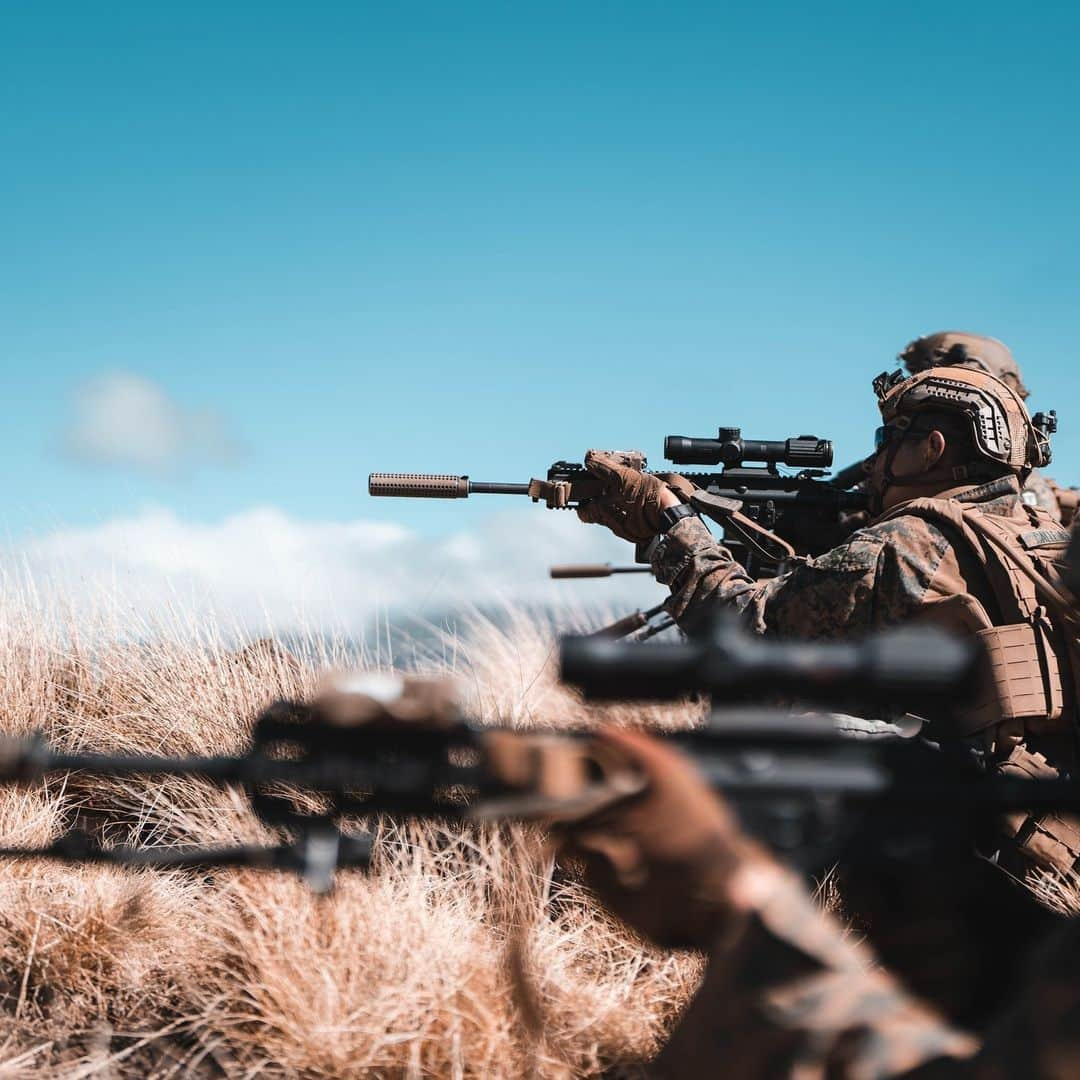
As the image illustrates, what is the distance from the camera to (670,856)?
1543mm

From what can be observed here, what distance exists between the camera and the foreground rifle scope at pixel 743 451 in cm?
611

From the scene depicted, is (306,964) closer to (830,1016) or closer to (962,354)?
(830,1016)

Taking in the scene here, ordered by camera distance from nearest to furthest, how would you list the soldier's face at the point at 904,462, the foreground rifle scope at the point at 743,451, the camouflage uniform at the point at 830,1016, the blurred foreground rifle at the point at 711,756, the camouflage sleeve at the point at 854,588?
the camouflage uniform at the point at 830,1016 → the blurred foreground rifle at the point at 711,756 → the camouflage sleeve at the point at 854,588 → the soldier's face at the point at 904,462 → the foreground rifle scope at the point at 743,451

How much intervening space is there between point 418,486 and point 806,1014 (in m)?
4.95

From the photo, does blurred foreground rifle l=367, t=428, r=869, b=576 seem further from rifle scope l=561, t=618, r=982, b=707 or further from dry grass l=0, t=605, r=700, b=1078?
rifle scope l=561, t=618, r=982, b=707

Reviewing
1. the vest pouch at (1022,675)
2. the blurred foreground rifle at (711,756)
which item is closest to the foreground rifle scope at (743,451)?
the vest pouch at (1022,675)

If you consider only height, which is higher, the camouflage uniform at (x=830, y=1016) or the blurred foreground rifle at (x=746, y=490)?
the blurred foreground rifle at (x=746, y=490)

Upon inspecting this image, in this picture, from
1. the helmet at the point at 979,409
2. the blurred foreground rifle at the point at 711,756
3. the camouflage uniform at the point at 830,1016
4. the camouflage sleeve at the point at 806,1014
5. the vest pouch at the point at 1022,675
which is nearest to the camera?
the camouflage uniform at the point at 830,1016

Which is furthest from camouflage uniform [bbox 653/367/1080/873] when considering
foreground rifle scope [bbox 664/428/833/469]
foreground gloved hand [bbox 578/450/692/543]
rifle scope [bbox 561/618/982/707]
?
rifle scope [bbox 561/618/982/707]

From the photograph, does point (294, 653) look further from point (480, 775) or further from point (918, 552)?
point (480, 775)

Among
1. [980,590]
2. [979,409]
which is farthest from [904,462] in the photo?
[980,590]

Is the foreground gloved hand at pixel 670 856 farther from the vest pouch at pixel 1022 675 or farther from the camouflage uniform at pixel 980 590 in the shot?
the vest pouch at pixel 1022 675

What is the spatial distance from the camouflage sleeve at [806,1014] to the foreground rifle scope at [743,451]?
4.60m

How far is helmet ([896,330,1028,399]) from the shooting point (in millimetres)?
7160
